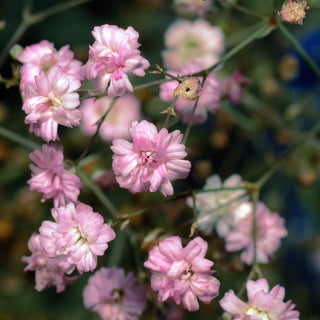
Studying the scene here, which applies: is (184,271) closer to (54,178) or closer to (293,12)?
(54,178)

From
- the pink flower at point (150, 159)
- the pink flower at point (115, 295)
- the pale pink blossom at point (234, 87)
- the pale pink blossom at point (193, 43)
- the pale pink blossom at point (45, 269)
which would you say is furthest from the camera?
the pale pink blossom at point (193, 43)

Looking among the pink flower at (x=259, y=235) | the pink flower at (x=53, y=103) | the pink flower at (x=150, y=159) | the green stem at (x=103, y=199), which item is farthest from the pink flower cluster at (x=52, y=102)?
the pink flower at (x=259, y=235)

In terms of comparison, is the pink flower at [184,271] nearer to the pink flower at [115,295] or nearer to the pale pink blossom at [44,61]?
the pink flower at [115,295]

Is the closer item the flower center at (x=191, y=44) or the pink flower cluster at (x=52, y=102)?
the pink flower cluster at (x=52, y=102)

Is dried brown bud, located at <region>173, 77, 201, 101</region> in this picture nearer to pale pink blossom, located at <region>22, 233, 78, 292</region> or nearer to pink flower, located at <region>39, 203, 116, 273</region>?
pink flower, located at <region>39, 203, 116, 273</region>

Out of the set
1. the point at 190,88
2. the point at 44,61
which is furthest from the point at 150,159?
the point at 44,61

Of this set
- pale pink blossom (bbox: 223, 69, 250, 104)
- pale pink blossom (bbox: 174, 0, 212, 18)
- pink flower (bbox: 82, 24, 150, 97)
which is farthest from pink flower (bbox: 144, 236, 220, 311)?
pale pink blossom (bbox: 174, 0, 212, 18)
